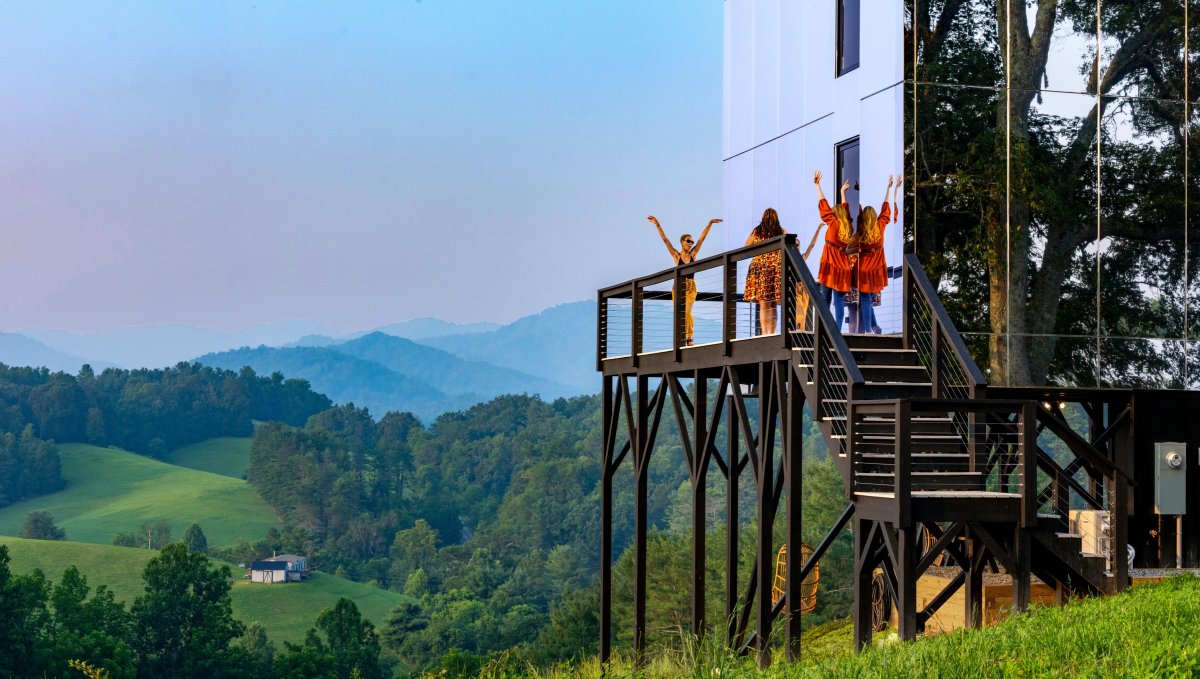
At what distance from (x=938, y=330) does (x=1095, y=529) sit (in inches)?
160

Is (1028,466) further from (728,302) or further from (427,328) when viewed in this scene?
(427,328)

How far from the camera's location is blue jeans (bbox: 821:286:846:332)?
16416mm

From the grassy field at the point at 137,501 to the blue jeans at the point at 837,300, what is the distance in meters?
108

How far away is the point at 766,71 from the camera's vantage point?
848 inches

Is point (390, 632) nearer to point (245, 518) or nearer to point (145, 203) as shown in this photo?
point (245, 518)

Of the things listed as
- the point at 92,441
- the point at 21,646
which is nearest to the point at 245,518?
the point at 92,441

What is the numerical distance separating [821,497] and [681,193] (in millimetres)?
63699

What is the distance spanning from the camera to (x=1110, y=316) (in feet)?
57.8

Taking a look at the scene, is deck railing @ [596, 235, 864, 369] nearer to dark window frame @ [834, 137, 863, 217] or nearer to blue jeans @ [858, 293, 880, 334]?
blue jeans @ [858, 293, 880, 334]

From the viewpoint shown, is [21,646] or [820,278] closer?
[820,278]

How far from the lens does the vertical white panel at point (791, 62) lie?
66.4ft

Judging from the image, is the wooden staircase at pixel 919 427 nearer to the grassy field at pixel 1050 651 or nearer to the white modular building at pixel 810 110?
the grassy field at pixel 1050 651

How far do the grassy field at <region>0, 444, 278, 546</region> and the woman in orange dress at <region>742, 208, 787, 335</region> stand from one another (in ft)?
350

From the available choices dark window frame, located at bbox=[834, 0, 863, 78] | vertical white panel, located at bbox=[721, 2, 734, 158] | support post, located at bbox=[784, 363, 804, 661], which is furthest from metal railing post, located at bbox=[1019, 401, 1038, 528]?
vertical white panel, located at bbox=[721, 2, 734, 158]
